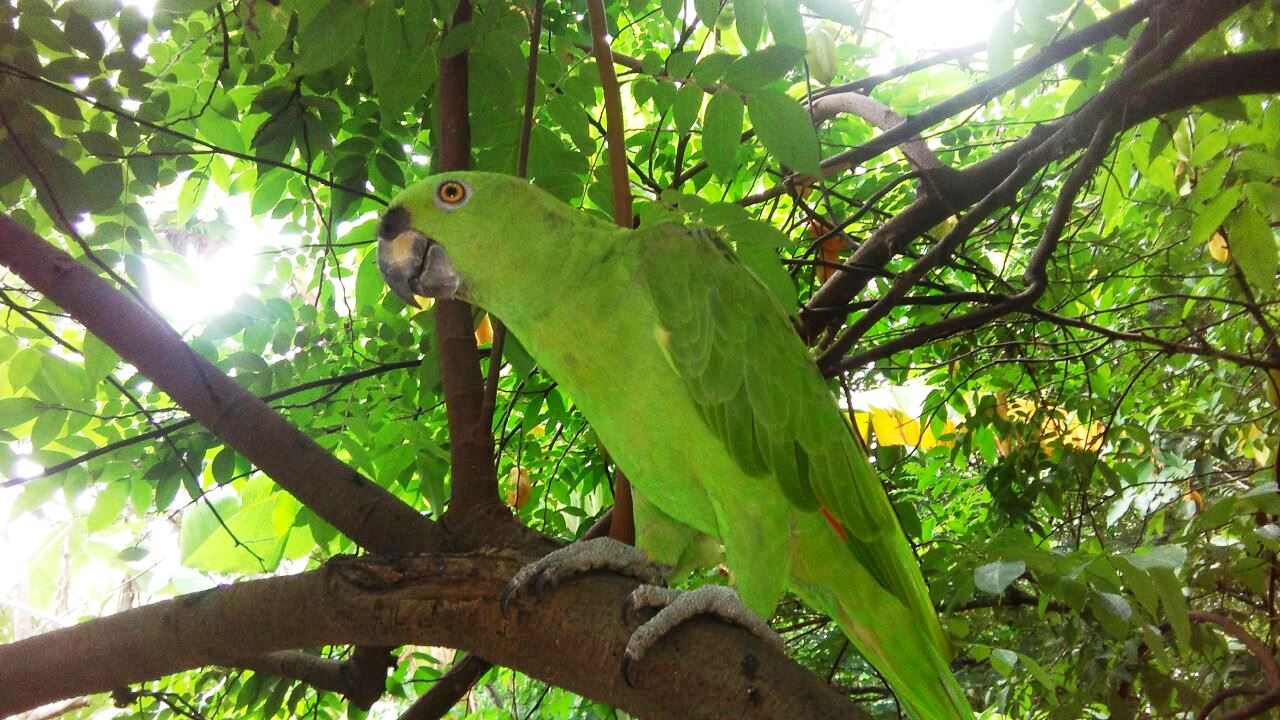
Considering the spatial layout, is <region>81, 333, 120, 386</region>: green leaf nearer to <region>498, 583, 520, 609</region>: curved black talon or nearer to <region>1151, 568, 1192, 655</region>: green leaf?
<region>498, 583, 520, 609</region>: curved black talon

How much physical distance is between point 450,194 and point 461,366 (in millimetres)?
387

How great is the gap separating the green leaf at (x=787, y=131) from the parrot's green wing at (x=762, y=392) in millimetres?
262

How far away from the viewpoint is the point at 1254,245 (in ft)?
6.25

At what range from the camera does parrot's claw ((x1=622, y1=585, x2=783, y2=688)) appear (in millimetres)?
1232

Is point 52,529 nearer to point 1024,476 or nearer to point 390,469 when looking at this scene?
point 390,469

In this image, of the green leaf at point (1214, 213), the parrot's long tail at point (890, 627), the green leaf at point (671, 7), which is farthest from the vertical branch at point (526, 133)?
the green leaf at point (1214, 213)

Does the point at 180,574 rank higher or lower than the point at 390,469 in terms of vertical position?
higher

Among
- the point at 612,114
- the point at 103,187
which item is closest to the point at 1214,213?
the point at 612,114

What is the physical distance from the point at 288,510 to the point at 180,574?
1.02m

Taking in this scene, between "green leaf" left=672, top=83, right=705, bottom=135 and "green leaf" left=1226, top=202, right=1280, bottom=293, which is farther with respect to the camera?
"green leaf" left=1226, top=202, right=1280, bottom=293

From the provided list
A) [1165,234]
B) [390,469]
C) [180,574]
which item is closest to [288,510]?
[390,469]

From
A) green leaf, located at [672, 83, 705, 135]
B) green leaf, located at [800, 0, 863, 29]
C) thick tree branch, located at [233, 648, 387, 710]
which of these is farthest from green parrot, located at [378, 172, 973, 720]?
thick tree branch, located at [233, 648, 387, 710]

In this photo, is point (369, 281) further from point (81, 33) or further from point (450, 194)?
point (81, 33)

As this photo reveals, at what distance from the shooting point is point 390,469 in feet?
7.22
